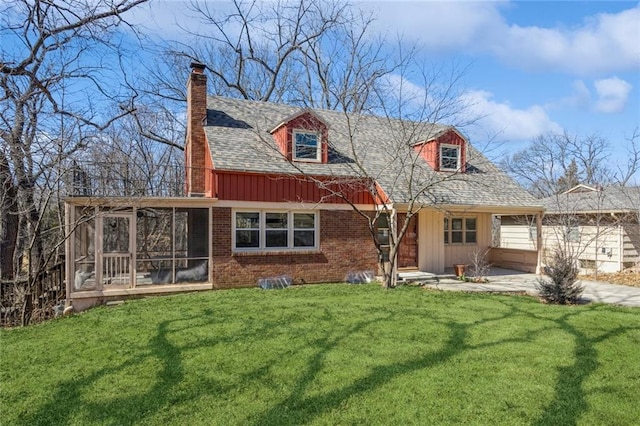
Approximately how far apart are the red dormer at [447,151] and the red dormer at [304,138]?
4.12 m

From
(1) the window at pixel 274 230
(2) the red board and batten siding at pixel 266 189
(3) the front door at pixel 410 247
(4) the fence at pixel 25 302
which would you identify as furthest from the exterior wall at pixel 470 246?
(4) the fence at pixel 25 302

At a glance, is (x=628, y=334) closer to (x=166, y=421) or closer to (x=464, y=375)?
(x=464, y=375)

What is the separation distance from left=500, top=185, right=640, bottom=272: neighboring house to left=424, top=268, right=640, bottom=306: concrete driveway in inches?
88.2

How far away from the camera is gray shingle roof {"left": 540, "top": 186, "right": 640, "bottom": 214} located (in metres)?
16.5

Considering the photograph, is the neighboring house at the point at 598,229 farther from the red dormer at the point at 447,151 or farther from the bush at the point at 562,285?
the bush at the point at 562,285

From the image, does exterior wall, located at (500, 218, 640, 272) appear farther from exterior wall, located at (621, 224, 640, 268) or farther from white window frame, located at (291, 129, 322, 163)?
white window frame, located at (291, 129, 322, 163)

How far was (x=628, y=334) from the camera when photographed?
23.4ft

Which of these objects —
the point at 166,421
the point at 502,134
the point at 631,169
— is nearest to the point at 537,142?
the point at 631,169

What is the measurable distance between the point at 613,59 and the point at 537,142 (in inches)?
833

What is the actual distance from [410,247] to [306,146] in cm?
540

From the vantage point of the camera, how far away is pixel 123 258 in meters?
11.8

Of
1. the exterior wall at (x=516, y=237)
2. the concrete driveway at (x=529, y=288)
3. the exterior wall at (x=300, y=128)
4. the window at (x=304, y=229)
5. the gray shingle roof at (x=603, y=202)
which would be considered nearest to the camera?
the concrete driveway at (x=529, y=288)

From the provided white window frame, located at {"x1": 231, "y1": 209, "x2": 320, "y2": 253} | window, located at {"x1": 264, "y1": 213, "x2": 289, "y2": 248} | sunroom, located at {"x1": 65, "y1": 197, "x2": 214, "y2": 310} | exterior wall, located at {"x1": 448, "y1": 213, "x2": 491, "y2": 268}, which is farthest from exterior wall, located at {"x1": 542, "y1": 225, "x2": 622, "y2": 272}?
sunroom, located at {"x1": 65, "y1": 197, "x2": 214, "y2": 310}

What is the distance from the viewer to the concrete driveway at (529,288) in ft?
35.7
